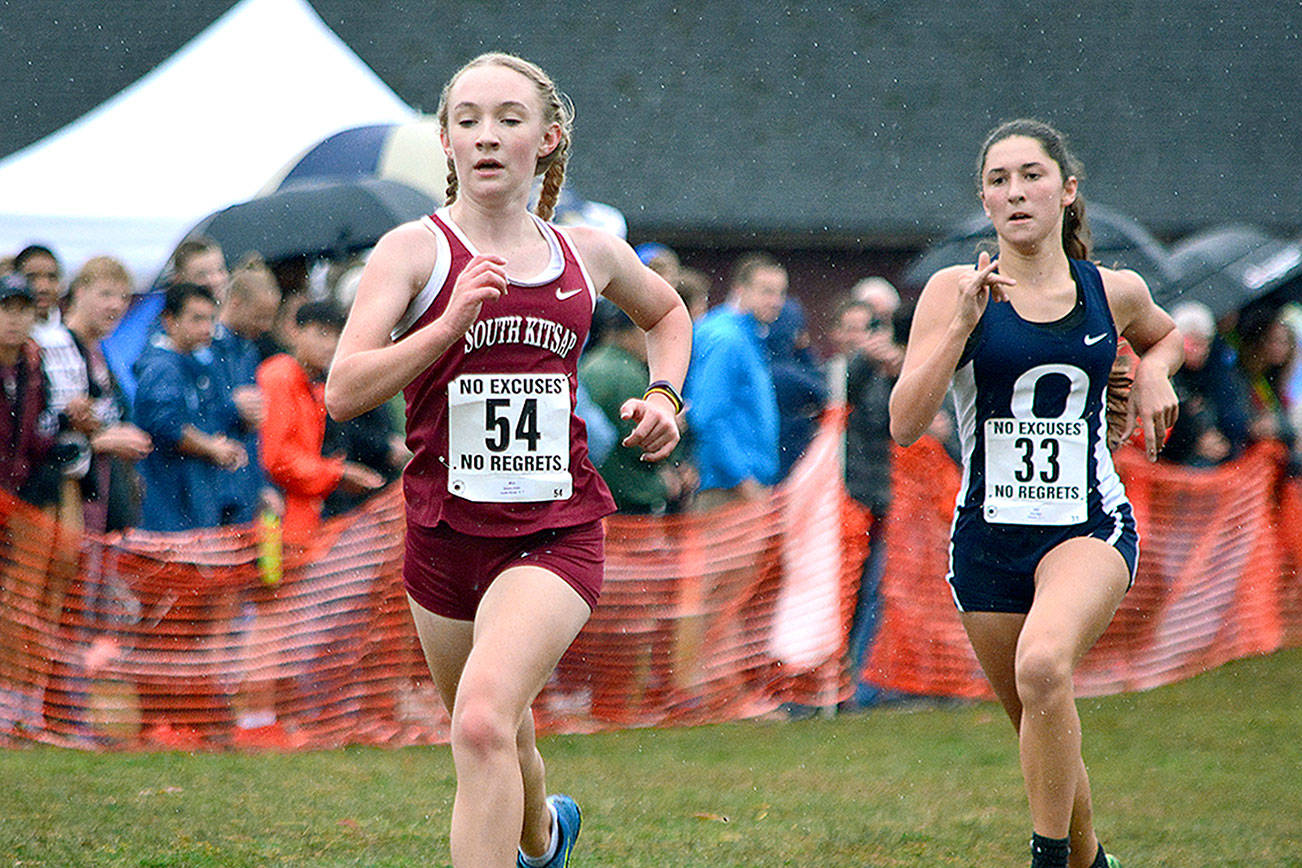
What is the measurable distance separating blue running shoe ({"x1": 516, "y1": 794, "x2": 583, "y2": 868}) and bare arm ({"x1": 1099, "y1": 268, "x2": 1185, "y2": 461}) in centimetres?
185

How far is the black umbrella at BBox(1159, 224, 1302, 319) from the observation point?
10547 millimetres

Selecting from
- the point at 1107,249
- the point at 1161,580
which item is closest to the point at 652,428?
the point at 1161,580

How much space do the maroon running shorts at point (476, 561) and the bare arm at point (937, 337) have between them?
3.32 feet

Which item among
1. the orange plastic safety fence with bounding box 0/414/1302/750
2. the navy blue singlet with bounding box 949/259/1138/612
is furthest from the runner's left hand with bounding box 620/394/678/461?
the orange plastic safety fence with bounding box 0/414/1302/750

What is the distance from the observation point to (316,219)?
9203 millimetres

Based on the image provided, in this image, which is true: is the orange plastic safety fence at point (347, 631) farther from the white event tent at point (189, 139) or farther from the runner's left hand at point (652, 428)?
the white event tent at point (189, 139)

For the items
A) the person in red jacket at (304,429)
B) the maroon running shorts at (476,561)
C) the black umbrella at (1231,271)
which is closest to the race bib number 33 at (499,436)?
the maroon running shorts at (476,561)

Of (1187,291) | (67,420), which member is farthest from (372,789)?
(1187,291)

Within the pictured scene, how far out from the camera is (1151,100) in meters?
27.9

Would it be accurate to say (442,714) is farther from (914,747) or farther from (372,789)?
(914,747)

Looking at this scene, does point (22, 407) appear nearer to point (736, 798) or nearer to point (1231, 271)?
point (736, 798)

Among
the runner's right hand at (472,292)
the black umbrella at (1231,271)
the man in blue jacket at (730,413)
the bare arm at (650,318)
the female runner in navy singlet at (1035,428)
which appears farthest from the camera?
the black umbrella at (1231,271)

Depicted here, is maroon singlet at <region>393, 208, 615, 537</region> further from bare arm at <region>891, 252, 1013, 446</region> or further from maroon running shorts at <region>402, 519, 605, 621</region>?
bare arm at <region>891, 252, 1013, 446</region>

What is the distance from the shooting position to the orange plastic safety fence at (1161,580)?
859 cm
